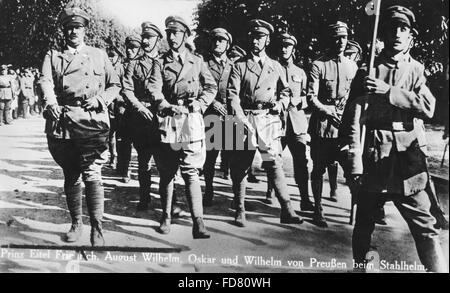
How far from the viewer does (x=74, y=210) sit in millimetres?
4723

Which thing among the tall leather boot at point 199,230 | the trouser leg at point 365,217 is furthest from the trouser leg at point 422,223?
the tall leather boot at point 199,230

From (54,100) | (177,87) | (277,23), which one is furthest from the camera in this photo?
(277,23)

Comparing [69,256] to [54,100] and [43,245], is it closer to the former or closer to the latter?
[43,245]

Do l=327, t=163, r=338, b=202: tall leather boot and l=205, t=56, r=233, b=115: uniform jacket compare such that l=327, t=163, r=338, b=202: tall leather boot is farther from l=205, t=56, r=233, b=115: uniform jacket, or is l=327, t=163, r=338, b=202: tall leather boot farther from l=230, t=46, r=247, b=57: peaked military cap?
l=230, t=46, r=247, b=57: peaked military cap

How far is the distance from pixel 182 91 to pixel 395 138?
2003 mm

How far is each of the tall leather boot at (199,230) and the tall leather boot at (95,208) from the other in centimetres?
87

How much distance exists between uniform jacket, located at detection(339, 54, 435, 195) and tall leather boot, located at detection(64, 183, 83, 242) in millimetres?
2513

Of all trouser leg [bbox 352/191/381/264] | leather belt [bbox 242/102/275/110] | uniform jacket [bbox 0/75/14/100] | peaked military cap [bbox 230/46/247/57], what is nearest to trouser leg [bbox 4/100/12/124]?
uniform jacket [bbox 0/75/14/100]

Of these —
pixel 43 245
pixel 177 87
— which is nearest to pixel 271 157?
pixel 177 87

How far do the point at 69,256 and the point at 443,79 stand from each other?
3940 millimetres

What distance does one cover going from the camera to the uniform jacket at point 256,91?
4945mm

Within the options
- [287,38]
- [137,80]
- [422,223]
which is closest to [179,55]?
[137,80]

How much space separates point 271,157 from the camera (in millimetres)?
5000
